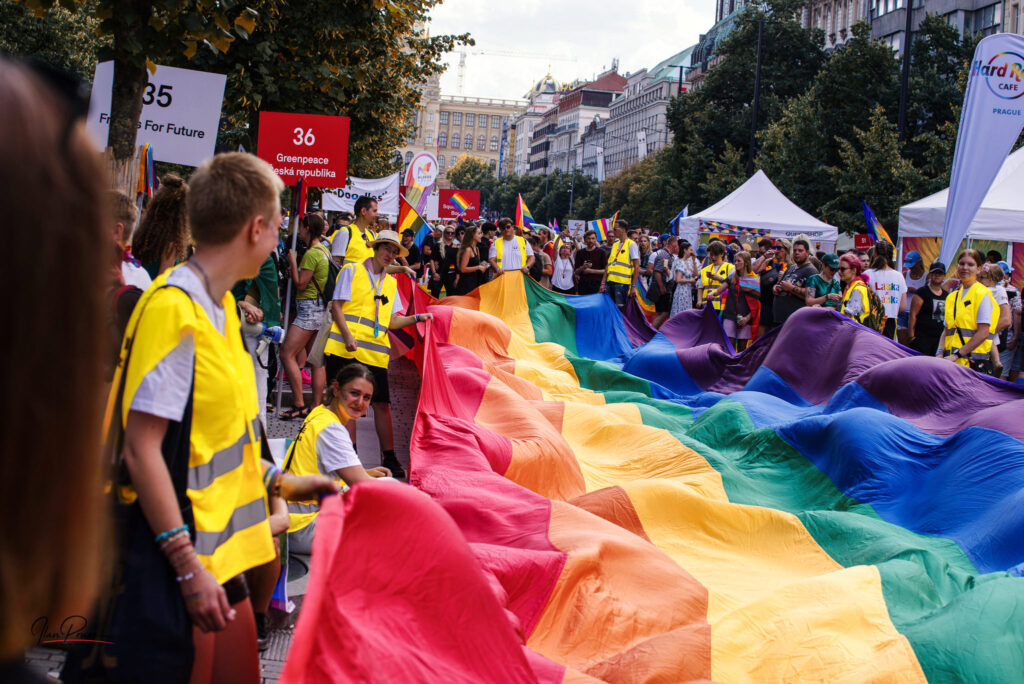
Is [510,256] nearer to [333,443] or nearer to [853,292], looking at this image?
[853,292]

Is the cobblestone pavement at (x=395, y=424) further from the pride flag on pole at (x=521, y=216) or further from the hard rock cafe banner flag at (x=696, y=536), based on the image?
the pride flag on pole at (x=521, y=216)

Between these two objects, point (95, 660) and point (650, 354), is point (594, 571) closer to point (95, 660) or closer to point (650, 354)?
point (95, 660)

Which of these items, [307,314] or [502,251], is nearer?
[307,314]

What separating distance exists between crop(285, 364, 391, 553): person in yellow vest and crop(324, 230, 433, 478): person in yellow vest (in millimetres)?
1841

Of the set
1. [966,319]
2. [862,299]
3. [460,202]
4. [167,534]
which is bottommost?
[167,534]

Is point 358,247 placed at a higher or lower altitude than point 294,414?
higher

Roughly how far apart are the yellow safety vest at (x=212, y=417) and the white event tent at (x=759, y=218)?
21.6 meters

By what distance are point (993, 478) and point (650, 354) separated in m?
6.08

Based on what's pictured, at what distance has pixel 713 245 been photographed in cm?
1452

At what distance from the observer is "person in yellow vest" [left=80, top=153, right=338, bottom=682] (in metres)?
2.26

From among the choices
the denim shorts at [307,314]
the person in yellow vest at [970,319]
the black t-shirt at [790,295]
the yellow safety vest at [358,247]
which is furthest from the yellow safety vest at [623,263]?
the yellow safety vest at [358,247]

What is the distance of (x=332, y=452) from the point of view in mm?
4602

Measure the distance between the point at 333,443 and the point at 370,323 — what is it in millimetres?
2608

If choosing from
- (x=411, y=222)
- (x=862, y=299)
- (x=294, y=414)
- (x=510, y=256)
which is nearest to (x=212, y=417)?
(x=294, y=414)
